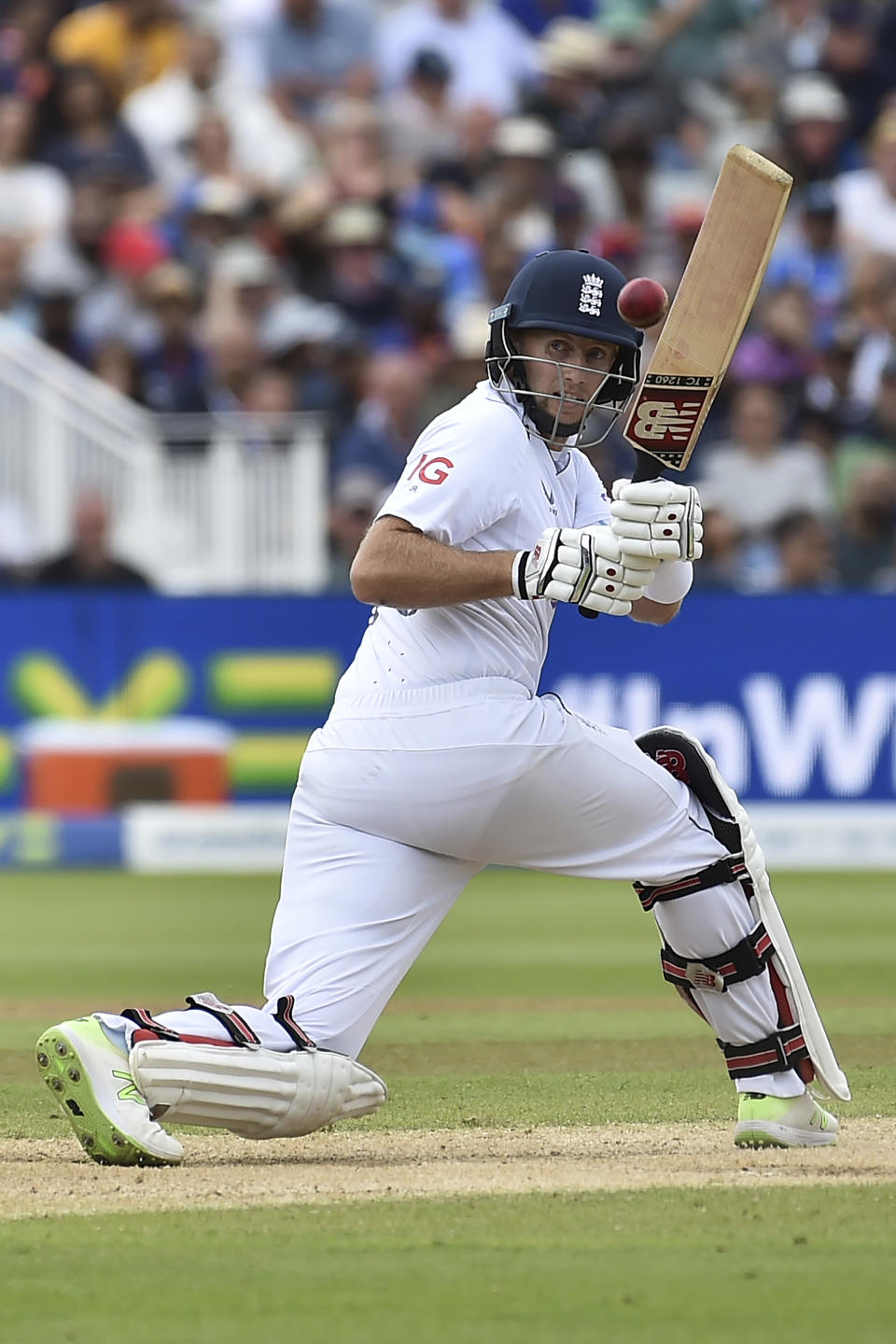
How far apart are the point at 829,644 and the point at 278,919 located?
6.98 m

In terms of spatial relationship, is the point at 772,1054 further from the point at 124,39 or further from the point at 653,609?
the point at 124,39

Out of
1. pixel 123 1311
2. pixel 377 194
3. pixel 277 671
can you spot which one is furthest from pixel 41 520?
pixel 123 1311

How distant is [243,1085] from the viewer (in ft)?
13.2

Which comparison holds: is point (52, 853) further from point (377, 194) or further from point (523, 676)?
point (523, 676)

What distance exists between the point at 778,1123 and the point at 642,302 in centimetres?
155

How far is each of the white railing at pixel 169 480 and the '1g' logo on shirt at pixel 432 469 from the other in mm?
7644

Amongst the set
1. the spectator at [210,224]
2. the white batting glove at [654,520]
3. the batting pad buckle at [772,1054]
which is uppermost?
the spectator at [210,224]

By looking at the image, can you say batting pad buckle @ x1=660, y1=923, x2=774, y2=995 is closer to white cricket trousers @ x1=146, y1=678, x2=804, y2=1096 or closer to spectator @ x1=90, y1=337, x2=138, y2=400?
white cricket trousers @ x1=146, y1=678, x2=804, y2=1096

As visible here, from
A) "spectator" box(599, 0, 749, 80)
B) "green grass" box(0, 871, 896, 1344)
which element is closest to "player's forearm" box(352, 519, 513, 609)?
"green grass" box(0, 871, 896, 1344)

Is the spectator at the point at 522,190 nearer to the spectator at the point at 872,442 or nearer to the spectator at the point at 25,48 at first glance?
the spectator at the point at 872,442

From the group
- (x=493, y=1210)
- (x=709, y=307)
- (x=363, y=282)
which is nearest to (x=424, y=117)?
(x=363, y=282)

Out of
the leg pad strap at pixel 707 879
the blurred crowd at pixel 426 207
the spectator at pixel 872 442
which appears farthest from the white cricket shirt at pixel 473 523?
the spectator at pixel 872 442

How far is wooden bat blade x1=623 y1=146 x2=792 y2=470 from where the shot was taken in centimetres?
416

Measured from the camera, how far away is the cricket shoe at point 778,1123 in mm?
4266
